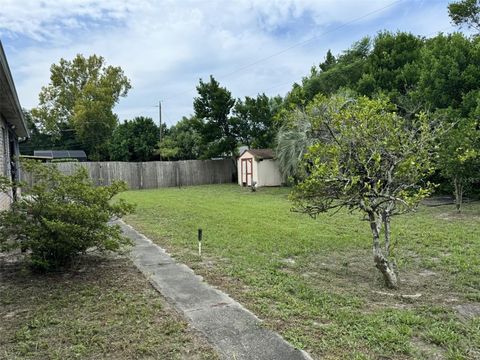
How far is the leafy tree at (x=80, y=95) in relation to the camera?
35.4 m

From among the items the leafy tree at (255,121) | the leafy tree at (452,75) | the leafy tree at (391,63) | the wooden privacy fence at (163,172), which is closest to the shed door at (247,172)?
the leafy tree at (255,121)

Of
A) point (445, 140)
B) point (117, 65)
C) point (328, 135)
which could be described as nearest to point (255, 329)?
point (328, 135)

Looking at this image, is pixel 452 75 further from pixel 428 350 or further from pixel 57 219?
pixel 57 219

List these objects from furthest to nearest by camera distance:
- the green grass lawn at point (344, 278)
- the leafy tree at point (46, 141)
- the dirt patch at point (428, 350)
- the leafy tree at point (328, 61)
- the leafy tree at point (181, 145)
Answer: the leafy tree at point (46, 141)
the leafy tree at point (181, 145)
the leafy tree at point (328, 61)
the green grass lawn at point (344, 278)
the dirt patch at point (428, 350)

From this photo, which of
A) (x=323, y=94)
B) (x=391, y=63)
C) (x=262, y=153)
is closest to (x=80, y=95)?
(x=262, y=153)

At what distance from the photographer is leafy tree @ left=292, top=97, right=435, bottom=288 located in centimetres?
433

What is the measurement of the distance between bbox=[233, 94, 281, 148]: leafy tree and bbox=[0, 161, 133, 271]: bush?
18261mm

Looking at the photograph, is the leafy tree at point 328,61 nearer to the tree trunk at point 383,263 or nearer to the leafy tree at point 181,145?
the leafy tree at point 181,145

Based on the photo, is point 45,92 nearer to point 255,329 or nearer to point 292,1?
point 292,1

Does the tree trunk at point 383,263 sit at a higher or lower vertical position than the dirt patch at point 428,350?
higher

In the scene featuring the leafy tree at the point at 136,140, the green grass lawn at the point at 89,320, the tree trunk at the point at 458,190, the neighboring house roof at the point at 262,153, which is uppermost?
the leafy tree at the point at 136,140

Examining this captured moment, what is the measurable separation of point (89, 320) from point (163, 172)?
2066cm

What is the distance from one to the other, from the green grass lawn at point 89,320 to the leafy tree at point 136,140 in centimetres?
2776

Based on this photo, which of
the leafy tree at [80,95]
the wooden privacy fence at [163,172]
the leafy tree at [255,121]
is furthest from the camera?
the leafy tree at [80,95]
